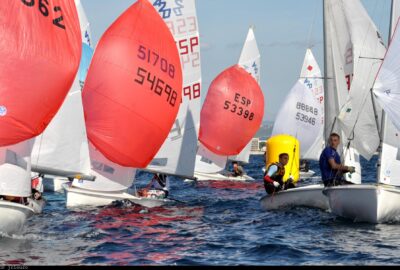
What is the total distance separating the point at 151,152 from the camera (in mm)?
19031

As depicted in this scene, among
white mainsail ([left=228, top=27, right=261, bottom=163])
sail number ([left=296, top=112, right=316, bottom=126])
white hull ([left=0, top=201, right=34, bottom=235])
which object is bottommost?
white hull ([left=0, top=201, right=34, bottom=235])

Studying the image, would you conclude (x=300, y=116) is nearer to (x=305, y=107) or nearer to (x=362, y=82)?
(x=305, y=107)

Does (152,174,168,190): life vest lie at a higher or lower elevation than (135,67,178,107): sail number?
lower

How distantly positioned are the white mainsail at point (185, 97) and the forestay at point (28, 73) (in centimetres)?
802

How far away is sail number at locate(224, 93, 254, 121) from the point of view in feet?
104

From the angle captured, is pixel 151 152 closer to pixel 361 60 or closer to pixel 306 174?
pixel 361 60

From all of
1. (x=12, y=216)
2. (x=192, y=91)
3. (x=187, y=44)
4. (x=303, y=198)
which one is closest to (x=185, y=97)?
(x=192, y=91)

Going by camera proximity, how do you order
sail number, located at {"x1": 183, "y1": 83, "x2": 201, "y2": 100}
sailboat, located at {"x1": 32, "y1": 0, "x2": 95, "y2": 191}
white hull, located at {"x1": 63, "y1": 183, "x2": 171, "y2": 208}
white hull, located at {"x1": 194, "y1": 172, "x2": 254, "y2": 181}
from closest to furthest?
1. sailboat, located at {"x1": 32, "y1": 0, "x2": 95, "y2": 191}
2. white hull, located at {"x1": 63, "y1": 183, "x2": 171, "y2": 208}
3. sail number, located at {"x1": 183, "y1": 83, "x2": 201, "y2": 100}
4. white hull, located at {"x1": 194, "y1": 172, "x2": 254, "y2": 181}

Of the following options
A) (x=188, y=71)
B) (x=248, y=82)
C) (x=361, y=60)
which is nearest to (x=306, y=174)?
(x=248, y=82)

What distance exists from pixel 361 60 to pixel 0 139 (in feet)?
34.9

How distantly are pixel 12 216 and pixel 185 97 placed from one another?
11.4m

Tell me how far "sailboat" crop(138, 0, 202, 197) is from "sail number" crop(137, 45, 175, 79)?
2.76 meters

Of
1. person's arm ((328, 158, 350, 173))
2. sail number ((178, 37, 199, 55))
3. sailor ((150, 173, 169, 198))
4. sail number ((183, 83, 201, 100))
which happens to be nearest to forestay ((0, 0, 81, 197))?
person's arm ((328, 158, 350, 173))

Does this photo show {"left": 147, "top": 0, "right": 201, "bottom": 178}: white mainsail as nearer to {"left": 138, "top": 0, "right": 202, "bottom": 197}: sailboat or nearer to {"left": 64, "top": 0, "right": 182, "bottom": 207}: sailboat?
{"left": 138, "top": 0, "right": 202, "bottom": 197}: sailboat
